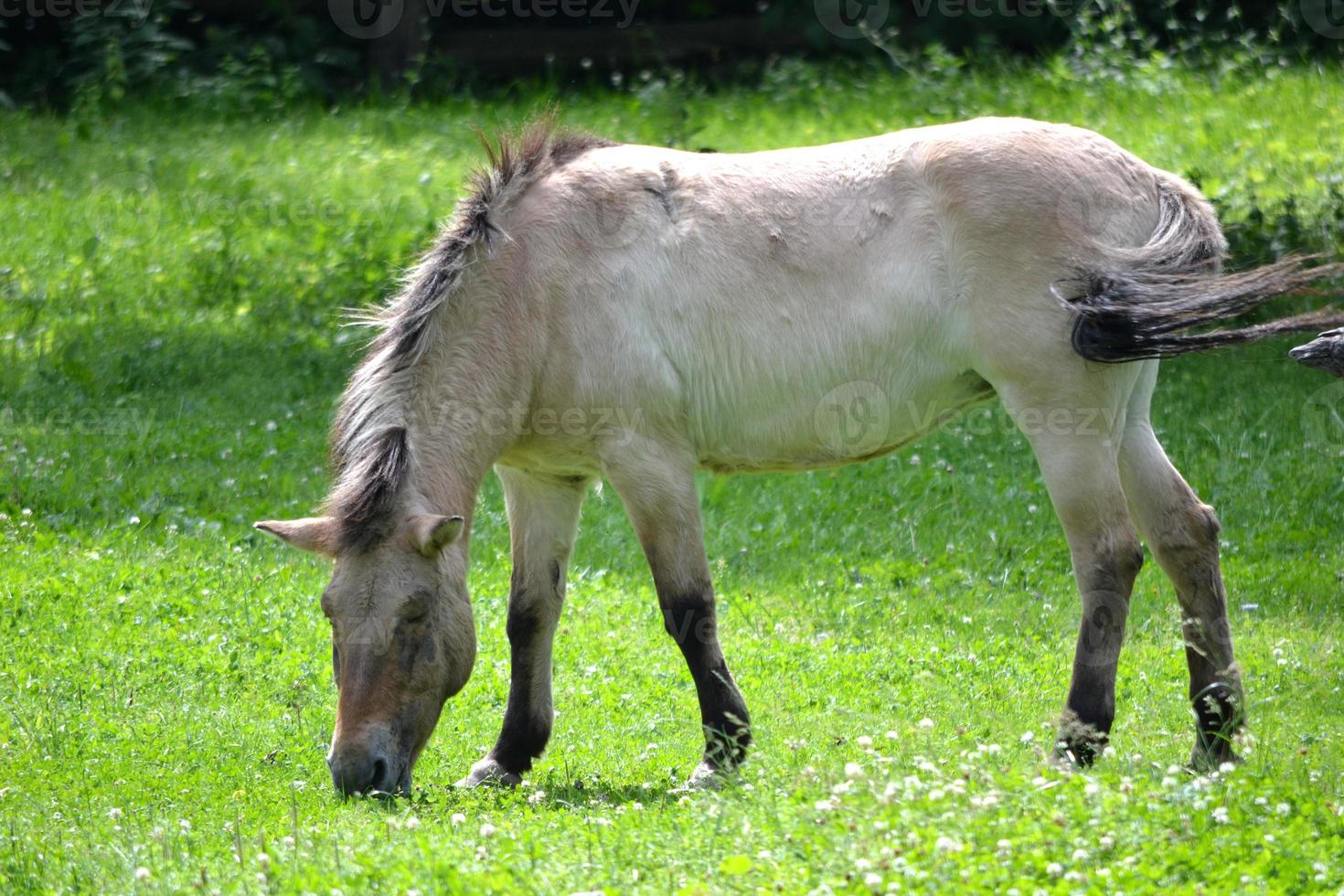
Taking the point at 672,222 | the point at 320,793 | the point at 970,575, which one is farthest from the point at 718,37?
the point at 320,793

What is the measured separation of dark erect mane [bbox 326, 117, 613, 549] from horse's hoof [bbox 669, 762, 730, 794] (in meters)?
1.28

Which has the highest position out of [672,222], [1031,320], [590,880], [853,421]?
[672,222]

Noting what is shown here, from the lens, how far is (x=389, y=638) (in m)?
4.57

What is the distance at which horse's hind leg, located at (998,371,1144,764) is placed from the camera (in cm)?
495

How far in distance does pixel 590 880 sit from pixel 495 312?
7.00ft

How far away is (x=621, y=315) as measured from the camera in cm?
510

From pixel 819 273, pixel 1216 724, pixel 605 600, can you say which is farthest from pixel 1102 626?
pixel 605 600

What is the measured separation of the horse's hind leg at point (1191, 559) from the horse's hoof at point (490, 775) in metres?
2.38

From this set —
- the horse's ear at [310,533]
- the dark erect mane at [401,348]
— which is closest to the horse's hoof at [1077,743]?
the dark erect mane at [401,348]

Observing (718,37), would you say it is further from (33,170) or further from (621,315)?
(621,315)

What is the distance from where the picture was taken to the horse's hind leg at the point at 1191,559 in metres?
4.98

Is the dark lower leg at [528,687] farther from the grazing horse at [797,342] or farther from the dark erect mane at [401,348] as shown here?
the dark erect mane at [401,348]

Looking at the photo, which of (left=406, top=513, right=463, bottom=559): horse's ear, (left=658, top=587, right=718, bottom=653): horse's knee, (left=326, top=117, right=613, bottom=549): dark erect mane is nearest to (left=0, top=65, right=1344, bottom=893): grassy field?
(left=658, top=587, right=718, bottom=653): horse's knee

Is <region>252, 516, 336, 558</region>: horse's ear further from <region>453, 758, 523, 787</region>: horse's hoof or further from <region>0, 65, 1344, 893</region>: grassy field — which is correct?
<region>453, 758, 523, 787</region>: horse's hoof
